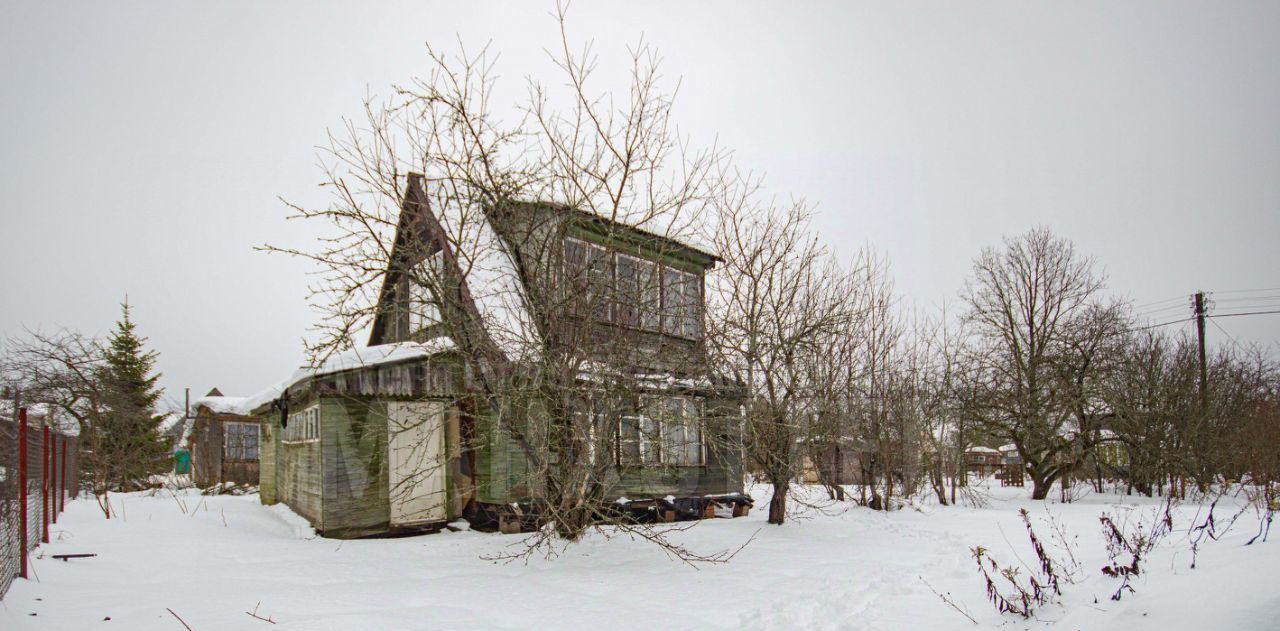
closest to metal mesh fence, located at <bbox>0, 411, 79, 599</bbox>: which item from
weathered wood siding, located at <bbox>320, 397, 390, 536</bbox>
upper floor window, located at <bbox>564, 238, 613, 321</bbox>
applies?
weathered wood siding, located at <bbox>320, 397, 390, 536</bbox>

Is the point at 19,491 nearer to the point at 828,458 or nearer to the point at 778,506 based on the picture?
the point at 778,506

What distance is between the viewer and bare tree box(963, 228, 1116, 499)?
2070 cm

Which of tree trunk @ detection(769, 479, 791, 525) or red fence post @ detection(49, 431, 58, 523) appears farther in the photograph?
tree trunk @ detection(769, 479, 791, 525)

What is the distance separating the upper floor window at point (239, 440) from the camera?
25.1m

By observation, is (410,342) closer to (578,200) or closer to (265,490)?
(578,200)

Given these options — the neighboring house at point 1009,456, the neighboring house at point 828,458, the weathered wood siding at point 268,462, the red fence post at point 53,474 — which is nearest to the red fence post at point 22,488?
the red fence post at point 53,474

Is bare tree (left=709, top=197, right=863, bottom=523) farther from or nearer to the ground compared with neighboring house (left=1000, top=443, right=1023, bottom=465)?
farther from the ground

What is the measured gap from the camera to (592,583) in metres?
7.91

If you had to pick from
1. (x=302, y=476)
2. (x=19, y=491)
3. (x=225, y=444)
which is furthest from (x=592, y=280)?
(x=225, y=444)

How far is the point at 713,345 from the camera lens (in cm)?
1030

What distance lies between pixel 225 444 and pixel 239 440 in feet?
1.49

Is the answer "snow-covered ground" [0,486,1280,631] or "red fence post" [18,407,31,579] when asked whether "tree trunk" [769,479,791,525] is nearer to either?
"snow-covered ground" [0,486,1280,631]

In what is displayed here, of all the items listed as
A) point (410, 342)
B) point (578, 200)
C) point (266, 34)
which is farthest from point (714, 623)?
point (266, 34)

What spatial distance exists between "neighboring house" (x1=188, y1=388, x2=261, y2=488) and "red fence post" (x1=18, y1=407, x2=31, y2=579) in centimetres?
1941
